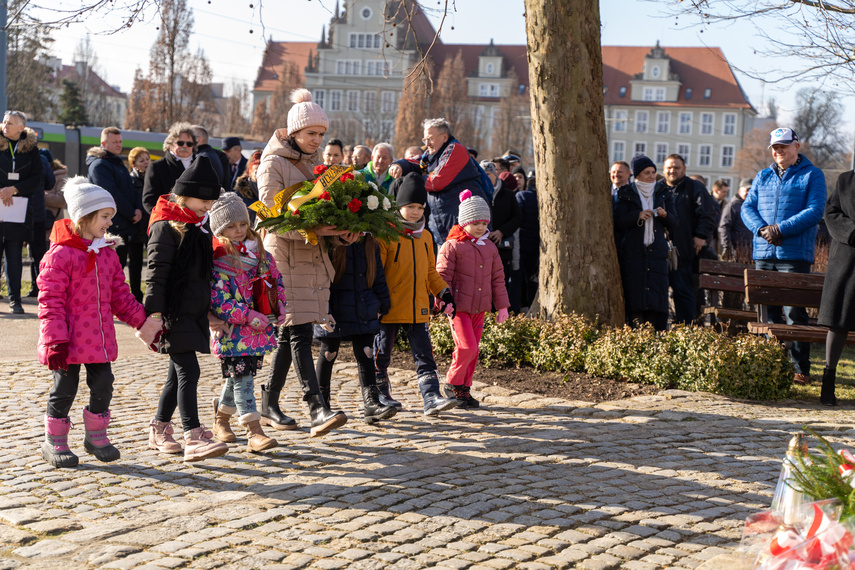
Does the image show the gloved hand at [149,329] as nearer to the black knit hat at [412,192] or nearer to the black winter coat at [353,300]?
the black winter coat at [353,300]

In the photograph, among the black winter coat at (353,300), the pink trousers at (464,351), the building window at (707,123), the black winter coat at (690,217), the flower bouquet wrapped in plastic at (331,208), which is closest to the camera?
the flower bouquet wrapped in plastic at (331,208)

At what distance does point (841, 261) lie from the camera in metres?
7.69

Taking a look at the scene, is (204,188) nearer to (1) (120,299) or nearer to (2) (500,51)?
(1) (120,299)

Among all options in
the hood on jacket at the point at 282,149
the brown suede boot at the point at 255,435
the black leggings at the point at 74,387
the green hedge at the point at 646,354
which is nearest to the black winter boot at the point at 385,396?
the brown suede boot at the point at 255,435

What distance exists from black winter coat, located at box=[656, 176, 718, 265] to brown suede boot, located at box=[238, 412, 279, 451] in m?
6.55

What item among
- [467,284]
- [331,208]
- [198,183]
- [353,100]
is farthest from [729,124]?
[198,183]

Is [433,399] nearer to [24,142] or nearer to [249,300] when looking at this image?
[249,300]

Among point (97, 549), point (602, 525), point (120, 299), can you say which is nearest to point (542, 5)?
point (120, 299)

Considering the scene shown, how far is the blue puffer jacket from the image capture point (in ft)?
28.8

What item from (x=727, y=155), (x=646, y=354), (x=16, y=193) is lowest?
(x=646, y=354)

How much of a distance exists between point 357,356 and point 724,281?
15.6 ft

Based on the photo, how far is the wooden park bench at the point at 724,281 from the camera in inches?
367

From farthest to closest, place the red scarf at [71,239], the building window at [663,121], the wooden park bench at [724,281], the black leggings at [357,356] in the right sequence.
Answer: the building window at [663,121]
the wooden park bench at [724,281]
the black leggings at [357,356]
the red scarf at [71,239]

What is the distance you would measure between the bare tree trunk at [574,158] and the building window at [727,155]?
277 ft
